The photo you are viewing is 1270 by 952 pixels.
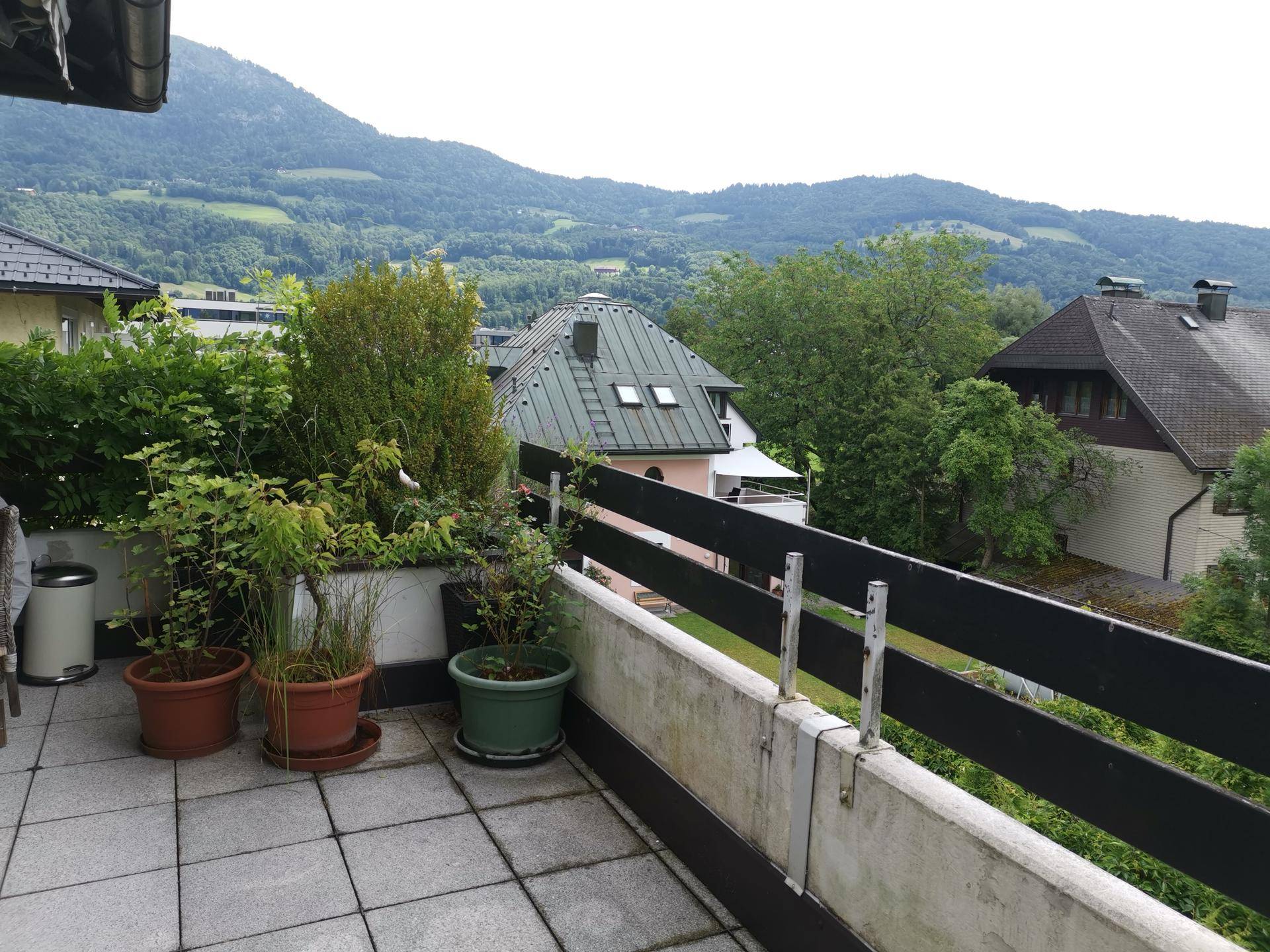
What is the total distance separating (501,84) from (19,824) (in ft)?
334

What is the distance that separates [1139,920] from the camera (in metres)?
1.56

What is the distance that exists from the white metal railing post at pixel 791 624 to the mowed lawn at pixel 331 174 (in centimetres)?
11247

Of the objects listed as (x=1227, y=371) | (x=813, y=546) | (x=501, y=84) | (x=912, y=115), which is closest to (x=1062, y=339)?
(x=1227, y=371)

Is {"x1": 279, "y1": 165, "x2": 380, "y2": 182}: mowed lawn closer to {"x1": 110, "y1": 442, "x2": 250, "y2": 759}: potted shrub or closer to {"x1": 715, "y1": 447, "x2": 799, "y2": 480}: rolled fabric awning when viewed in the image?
{"x1": 715, "y1": 447, "x2": 799, "y2": 480}: rolled fabric awning

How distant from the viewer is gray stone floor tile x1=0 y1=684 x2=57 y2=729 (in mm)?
3904

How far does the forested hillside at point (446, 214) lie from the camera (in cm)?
6662

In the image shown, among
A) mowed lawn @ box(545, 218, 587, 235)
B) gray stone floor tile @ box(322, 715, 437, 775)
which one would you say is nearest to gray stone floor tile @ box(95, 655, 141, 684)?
gray stone floor tile @ box(322, 715, 437, 775)

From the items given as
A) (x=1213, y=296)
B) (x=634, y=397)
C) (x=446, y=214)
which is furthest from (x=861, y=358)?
(x=446, y=214)

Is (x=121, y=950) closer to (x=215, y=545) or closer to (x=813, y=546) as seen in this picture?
(x=215, y=545)

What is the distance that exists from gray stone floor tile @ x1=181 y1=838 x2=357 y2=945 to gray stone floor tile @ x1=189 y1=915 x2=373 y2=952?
0.03 meters

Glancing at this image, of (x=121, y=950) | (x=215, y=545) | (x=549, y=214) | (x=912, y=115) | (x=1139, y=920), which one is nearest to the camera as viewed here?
(x=1139, y=920)

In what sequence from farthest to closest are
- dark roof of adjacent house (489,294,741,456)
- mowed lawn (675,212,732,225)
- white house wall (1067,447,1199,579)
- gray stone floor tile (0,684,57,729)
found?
mowed lawn (675,212,732,225) → white house wall (1067,447,1199,579) → dark roof of adjacent house (489,294,741,456) → gray stone floor tile (0,684,57,729)

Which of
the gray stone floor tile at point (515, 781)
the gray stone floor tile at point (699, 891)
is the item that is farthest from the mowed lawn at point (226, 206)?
the gray stone floor tile at point (699, 891)

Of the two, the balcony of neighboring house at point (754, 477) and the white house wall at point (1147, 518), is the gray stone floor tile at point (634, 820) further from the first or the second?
the white house wall at point (1147, 518)
